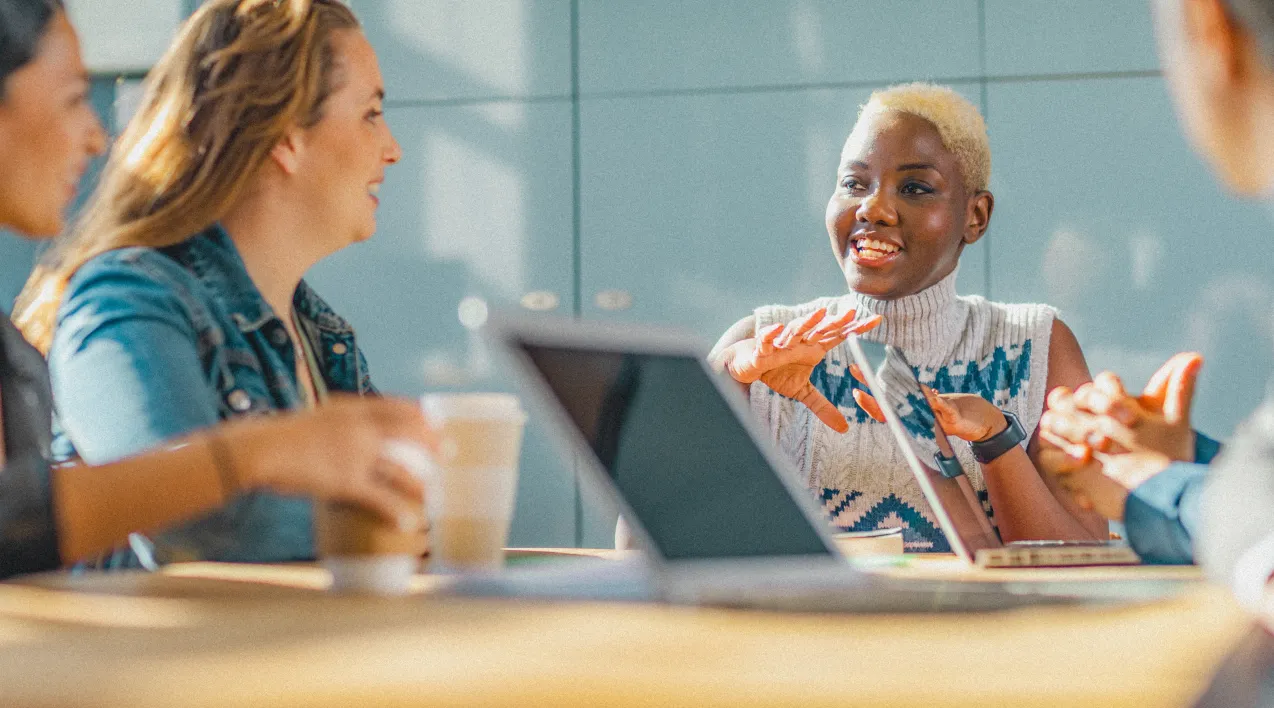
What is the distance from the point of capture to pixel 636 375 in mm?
884

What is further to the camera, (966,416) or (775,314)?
(775,314)

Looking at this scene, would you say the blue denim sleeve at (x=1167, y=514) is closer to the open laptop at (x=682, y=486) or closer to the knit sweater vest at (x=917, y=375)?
the open laptop at (x=682, y=486)

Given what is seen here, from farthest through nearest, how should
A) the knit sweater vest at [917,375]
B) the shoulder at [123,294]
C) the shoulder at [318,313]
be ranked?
1. the knit sweater vest at [917,375]
2. the shoulder at [318,313]
3. the shoulder at [123,294]

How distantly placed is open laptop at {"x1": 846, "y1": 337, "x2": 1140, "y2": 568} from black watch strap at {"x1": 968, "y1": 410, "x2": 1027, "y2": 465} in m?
0.18

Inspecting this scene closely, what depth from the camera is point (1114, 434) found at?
1.01 meters

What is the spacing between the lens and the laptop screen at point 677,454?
800mm

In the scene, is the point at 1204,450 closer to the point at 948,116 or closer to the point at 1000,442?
the point at 1000,442

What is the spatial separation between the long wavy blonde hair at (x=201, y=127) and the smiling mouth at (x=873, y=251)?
1.01 meters

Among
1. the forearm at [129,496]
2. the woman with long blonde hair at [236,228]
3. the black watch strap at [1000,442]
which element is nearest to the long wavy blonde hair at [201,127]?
the woman with long blonde hair at [236,228]

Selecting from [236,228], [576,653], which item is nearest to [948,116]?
[236,228]

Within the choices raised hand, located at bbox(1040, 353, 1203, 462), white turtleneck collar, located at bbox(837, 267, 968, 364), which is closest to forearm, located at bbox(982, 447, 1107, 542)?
white turtleneck collar, located at bbox(837, 267, 968, 364)

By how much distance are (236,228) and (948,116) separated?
1.19 metres

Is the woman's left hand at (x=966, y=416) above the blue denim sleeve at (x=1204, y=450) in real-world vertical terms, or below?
below

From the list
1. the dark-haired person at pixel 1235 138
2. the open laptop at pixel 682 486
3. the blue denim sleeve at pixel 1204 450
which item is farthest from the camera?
the blue denim sleeve at pixel 1204 450
